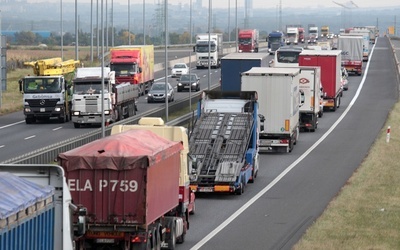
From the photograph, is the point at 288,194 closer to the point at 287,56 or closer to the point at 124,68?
the point at 124,68

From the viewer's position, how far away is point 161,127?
2811cm

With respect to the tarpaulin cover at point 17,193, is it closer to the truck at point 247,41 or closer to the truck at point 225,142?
the truck at point 225,142

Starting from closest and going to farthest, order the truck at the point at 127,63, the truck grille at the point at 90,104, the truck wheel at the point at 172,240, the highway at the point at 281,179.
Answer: the truck wheel at the point at 172,240 → the highway at the point at 281,179 → the truck grille at the point at 90,104 → the truck at the point at 127,63

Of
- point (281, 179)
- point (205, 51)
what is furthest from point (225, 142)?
point (205, 51)

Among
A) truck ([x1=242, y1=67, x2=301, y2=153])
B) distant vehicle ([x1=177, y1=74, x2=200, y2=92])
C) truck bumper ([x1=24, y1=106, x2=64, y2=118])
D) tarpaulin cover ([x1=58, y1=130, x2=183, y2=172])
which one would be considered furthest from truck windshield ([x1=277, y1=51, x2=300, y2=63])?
tarpaulin cover ([x1=58, y1=130, x2=183, y2=172])

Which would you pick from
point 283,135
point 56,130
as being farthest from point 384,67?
point 283,135

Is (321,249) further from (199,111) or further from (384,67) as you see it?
(384,67)

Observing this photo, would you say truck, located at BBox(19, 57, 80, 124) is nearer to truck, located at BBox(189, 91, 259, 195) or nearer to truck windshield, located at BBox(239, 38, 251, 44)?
truck, located at BBox(189, 91, 259, 195)

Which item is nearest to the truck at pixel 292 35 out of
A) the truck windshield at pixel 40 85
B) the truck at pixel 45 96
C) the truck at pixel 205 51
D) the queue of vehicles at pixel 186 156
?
the truck at pixel 205 51

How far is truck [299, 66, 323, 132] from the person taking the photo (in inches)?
2179

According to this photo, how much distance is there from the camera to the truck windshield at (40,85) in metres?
60.1

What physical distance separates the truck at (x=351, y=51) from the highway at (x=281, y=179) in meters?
25.0

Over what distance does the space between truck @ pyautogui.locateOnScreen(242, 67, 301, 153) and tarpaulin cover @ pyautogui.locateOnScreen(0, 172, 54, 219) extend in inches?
1106

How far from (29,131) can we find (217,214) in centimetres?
2808
